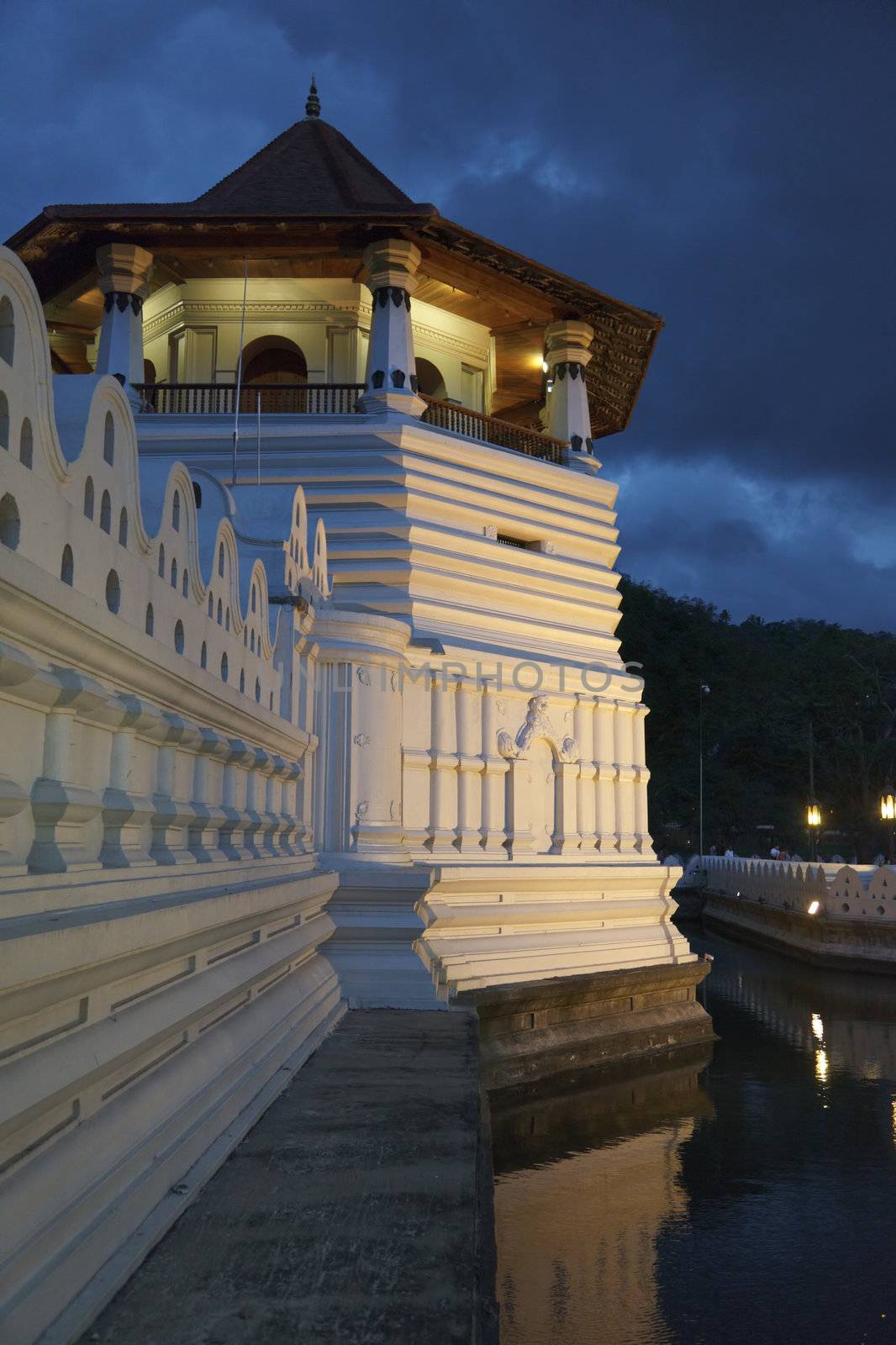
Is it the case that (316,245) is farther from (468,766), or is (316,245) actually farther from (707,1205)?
(707,1205)

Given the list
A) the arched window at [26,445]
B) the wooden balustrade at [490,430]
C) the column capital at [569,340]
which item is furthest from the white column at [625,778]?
the arched window at [26,445]

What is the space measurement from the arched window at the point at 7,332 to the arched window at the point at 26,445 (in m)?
0.17

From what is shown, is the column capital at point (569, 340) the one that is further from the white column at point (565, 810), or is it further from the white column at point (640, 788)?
the white column at point (565, 810)

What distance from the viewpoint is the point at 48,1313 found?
2.99 m

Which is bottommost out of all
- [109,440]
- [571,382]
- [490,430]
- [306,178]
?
[109,440]

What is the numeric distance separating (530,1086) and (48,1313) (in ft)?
31.8

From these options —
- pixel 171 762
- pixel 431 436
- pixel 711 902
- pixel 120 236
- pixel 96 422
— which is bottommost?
pixel 711 902

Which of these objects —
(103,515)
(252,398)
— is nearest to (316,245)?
(252,398)

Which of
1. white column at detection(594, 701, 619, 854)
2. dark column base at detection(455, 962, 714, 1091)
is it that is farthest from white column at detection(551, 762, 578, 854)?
dark column base at detection(455, 962, 714, 1091)

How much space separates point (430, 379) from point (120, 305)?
499 centimetres

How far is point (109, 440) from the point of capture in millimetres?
4012

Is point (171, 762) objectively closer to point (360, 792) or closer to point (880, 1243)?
point (880, 1243)

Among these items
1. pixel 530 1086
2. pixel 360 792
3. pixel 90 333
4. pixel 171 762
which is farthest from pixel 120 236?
pixel 171 762

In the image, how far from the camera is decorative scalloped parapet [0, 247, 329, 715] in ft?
10.3
